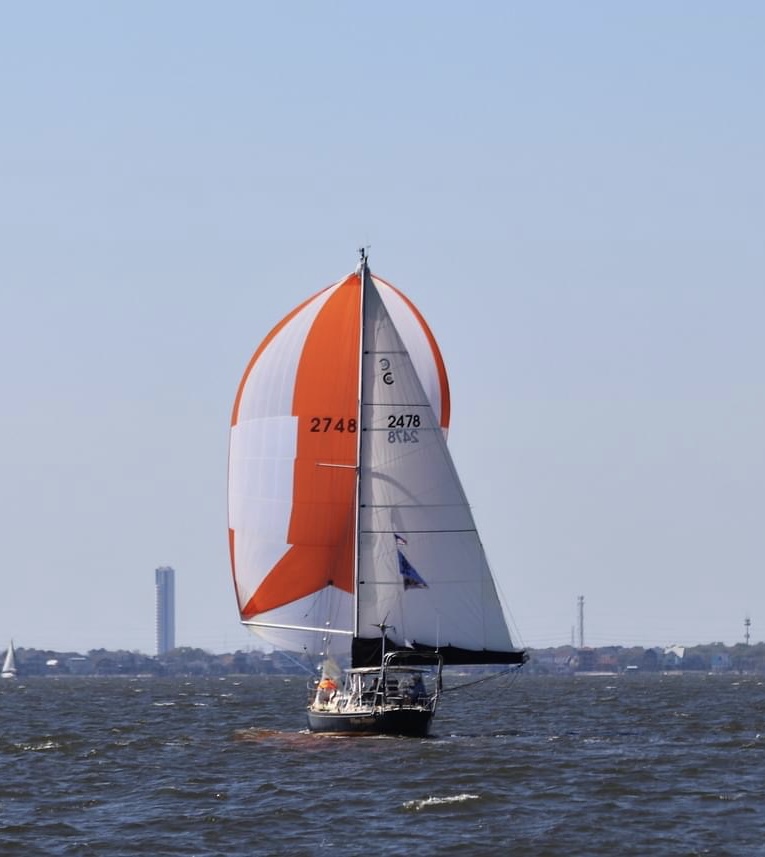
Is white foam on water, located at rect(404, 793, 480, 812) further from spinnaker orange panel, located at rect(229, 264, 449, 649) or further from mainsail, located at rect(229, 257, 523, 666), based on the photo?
spinnaker orange panel, located at rect(229, 264, 449, 649)

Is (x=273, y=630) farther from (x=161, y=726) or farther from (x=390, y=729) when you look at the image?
(x=161, y=726)

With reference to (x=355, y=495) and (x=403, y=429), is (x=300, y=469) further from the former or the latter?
(x=403, y=429)

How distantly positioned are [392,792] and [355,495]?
43.3ft

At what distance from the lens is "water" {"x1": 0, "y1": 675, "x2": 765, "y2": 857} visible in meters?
32.4

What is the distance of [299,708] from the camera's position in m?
80.7

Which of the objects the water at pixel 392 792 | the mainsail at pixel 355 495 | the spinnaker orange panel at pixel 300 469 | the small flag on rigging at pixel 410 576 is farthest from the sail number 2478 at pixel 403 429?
the water at pixel 392 792

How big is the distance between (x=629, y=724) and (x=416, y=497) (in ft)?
58.1

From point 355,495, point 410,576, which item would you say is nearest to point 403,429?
point 355,495

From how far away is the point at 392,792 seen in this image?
3806 centimetres

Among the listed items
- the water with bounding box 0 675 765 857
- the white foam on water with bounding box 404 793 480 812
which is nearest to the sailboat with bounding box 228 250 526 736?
the water with bounding box 0 675 765 857

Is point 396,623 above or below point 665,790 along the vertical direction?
above

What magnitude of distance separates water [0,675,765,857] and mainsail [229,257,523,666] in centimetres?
325

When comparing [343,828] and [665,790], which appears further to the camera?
[665,790]

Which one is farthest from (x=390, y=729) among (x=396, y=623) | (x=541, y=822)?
(x=541, y=822)
